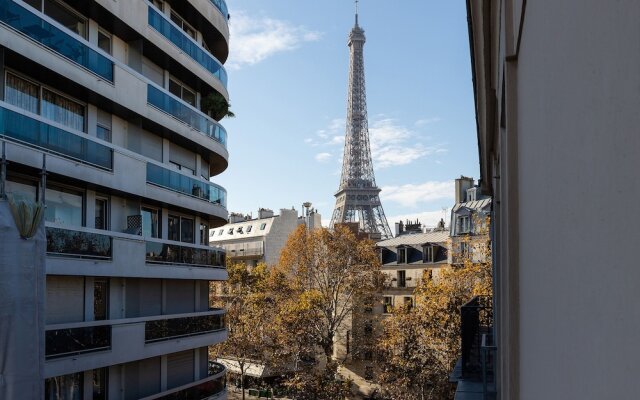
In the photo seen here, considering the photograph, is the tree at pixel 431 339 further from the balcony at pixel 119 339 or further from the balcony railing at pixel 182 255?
the balcony at pixel 119 339

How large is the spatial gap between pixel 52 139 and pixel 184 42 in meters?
7.33

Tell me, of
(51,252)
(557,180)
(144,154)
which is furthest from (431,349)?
(557,180)

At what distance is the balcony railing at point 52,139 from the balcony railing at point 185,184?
7.46ft

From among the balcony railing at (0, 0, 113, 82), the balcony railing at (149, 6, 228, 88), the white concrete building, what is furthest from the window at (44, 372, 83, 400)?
the white concrete building

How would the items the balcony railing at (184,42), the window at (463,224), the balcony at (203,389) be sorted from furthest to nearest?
the window at (463,224) < the balcony at (203,389) < the balcony railing at (184,42)

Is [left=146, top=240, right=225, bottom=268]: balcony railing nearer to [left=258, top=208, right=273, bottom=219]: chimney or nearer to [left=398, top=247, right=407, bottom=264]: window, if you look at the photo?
[left=398, top=247, right=407, bottom=264]: window

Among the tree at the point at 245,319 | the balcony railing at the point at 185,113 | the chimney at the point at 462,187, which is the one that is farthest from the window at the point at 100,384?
the chimney at the point at 462,187

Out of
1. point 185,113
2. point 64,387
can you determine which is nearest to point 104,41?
point 185,113

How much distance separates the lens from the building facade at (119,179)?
47.4 feet

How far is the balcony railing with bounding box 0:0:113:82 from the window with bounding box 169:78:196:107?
4.96m

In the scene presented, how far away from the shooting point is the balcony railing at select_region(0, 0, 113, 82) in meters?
13.3

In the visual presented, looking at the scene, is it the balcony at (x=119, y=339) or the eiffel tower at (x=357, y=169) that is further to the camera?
the eiffel tower at (x=357, y=169)

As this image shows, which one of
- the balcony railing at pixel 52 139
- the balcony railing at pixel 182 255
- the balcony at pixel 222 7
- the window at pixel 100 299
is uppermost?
the balcony at pixel 222 7

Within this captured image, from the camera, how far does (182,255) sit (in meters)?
20.3
